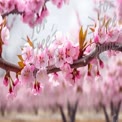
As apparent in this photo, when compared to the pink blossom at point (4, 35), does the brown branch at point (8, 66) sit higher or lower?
lower

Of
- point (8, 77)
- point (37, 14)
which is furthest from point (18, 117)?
point (8, 77)

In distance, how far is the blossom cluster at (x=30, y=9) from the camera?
1.12m

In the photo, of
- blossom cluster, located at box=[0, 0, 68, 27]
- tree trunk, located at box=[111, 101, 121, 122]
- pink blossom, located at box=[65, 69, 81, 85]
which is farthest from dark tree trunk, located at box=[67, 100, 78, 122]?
pink blossom, located at box=[65, 69, 81, 85]

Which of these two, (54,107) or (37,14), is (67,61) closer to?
(37,14)

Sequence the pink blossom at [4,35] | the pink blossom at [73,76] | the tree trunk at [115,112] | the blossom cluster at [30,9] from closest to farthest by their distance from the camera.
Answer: the pink blossom at [4,35] < the pink blossom at [73,76] < the blossom cluster at [30,9] < the tree trunk at [115,112]

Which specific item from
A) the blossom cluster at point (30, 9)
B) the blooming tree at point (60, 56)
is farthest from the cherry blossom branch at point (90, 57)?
the blossom cluster at point (30, 9)

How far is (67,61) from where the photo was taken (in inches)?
33.4

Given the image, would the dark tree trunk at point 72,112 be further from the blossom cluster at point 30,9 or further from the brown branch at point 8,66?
the brown branch at point 8,66

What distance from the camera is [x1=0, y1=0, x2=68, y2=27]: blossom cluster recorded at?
3.67ft

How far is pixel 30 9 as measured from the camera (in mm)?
1175

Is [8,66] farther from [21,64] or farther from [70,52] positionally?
[70,52]

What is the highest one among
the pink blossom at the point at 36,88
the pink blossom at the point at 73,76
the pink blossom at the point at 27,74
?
the pink blossom at the point at 27,74

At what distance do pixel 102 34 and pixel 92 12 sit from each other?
88 centimetres

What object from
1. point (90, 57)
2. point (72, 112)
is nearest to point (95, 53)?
point (90, 57)
